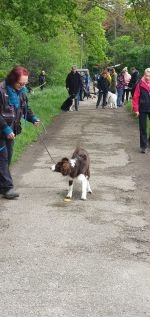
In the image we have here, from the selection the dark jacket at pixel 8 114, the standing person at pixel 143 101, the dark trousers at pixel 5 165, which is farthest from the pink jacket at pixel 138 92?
the dark trousers at pixel 5 165

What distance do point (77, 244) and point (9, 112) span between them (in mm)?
2719

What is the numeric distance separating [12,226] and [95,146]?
25.2 feet

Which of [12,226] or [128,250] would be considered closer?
[128,250]

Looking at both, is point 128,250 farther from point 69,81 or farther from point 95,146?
point 69,81

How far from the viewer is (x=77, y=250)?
6535 millimetres

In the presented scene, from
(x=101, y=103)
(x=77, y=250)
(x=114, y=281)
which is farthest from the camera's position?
(x=101, y=103)

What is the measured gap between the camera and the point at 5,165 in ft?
29.1

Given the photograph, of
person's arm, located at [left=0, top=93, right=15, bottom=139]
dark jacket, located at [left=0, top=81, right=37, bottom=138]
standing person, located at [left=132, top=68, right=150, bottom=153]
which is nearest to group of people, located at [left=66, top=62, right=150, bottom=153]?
standing person, located at [left=132, top=68, right=150, bottom=153]

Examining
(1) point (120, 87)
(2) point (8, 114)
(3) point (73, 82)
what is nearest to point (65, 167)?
(2) point (8, 114)

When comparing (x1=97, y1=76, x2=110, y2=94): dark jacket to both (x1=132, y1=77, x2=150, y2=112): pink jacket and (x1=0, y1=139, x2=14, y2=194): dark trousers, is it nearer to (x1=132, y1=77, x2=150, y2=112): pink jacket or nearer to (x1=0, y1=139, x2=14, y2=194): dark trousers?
(x1=132, y1=77, x2=150, y2=112): pink jacket

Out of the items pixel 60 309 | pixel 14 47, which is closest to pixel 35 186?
pixel 60 309

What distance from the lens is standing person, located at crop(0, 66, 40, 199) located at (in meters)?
8.48

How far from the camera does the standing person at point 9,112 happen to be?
334 inches

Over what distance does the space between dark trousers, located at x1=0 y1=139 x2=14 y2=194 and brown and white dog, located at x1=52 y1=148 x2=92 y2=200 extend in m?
0.76
